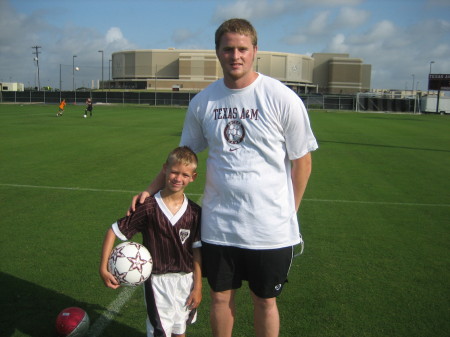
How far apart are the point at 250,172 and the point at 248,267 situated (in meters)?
0.59

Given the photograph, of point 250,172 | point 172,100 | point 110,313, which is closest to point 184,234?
point 250,172

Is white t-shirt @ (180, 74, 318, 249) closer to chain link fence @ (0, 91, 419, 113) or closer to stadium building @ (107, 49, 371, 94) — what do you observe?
chain link fence @ (0, 91, 419, 113)

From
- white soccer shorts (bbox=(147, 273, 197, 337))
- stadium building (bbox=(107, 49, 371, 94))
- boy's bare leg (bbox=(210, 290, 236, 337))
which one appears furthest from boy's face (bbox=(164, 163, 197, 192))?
stadium building (bbox=(107, 49, 371, 94))

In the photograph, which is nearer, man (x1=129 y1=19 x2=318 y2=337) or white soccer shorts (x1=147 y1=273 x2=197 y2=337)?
man (x1=129 y1=19 x2=318 y2=337)

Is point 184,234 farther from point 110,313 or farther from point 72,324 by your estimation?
point 110,313

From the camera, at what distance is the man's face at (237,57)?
2535 mm

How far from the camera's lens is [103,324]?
363 cm

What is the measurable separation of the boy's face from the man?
0.44ft

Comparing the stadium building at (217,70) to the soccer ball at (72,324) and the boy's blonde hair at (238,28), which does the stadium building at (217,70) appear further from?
the boy's blonde hair at (238,28)

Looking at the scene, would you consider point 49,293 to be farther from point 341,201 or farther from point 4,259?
point 341,201

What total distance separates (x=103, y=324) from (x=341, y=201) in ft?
17.3

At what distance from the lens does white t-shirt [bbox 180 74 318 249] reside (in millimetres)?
2578

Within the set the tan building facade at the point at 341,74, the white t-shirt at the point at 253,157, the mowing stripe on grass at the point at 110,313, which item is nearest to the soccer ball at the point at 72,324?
the mowing stripe on grass at the point at 110,313

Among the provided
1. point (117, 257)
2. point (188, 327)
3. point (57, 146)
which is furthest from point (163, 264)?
point (57, 146)
